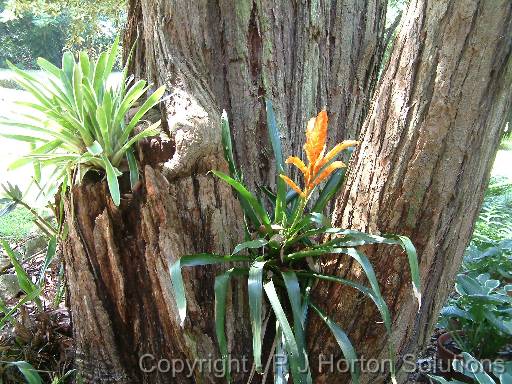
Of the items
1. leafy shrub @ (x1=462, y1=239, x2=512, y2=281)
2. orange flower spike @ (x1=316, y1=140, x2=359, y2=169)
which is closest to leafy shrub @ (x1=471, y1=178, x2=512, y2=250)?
leafy shrub @ (x1=462, y1=239, x2=512, y2=281)

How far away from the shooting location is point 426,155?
1312mm

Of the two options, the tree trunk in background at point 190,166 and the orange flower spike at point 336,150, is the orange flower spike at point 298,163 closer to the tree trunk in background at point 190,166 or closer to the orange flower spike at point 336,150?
the orange flower spike at point 336,150

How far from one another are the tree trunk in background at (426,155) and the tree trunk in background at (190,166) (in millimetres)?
455

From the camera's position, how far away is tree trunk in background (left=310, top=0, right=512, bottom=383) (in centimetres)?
124

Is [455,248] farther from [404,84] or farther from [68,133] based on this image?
[68,133]

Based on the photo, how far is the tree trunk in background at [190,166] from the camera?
161 centimetres

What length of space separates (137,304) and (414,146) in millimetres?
1125

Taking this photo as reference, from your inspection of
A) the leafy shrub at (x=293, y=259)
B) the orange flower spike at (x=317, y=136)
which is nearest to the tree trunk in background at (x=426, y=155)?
the leafy shrub at (x=293, y=259)

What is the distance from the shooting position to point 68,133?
166cm

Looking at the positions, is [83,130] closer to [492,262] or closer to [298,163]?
Result: [298,163]

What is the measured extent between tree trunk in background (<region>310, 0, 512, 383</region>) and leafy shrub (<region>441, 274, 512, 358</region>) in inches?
22.6

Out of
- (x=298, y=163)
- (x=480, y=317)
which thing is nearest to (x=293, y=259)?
(x=298, y=163)

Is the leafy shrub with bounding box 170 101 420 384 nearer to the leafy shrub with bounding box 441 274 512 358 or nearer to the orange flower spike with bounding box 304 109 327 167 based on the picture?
the orange flower spike with bounding box 304 109 327 167

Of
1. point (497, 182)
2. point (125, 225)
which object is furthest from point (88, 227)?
point (497, 182)
